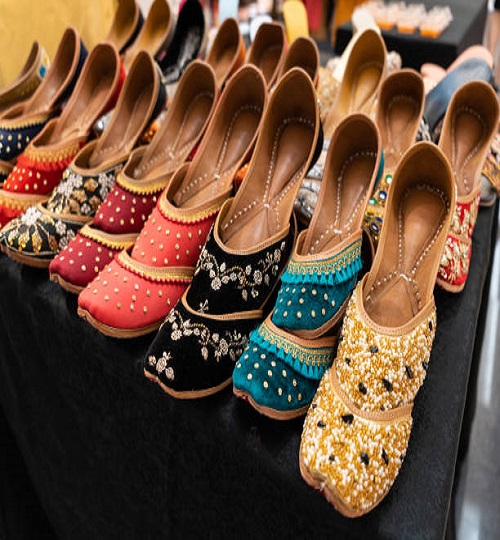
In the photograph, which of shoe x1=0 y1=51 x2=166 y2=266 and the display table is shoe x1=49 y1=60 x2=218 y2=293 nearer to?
shoe x1=0 y1=51 x2=166 y2=266

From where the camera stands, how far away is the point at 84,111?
3.17ft

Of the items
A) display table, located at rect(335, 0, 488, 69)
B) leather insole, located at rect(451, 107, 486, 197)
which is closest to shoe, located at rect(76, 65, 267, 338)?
leather insole, located at rect(451, 107, 486, 197)

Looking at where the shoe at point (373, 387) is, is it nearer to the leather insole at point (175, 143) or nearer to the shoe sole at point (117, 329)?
the shoe sole at point (117, 329)

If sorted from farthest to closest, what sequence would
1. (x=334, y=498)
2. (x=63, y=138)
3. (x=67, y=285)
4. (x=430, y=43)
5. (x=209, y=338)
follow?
(x=430, y=43) → (x=63, y=138) → (x=67, y=285) → (x=209, y=338) → (x=334, y=498)

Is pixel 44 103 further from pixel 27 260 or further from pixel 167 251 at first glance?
pixel 167 251

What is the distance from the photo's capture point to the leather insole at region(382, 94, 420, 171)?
2.83ft

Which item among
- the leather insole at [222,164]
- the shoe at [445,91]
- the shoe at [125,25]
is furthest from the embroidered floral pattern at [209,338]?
the shoe at [125,25]

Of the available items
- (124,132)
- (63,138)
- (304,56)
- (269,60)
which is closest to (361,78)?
(304,56)

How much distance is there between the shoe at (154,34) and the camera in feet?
4.05

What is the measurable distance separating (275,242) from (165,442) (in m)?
0.28

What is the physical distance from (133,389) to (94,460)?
22 centimetres

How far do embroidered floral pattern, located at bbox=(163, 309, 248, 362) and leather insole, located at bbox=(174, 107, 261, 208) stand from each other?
239 mm

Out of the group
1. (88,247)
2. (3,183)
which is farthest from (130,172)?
(3,183)

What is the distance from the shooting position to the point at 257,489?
547 mm
